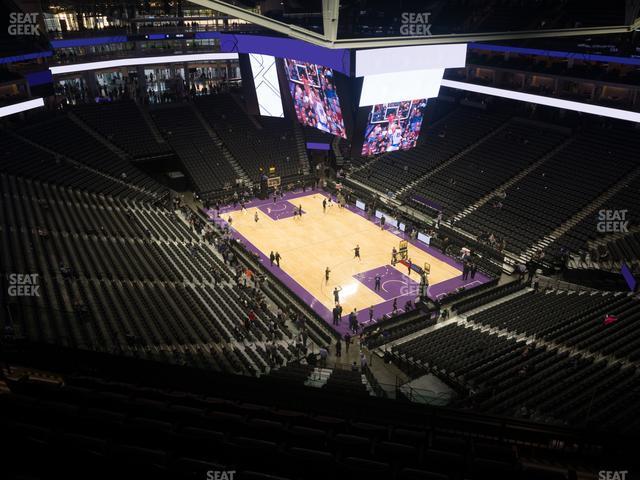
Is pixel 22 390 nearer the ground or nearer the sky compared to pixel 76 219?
nearer the sky

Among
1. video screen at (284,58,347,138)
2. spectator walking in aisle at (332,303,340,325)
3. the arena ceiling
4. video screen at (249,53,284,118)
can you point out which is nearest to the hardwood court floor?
spectator walking in aisle at (332,303,340,325)

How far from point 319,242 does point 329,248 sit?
3.14 feet

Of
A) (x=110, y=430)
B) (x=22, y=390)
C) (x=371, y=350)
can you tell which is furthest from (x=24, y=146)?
(x=110, y=430)

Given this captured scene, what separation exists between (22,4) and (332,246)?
1049 inches

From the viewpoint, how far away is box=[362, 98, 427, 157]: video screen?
2296 cm

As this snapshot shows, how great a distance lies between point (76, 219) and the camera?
23.1 metres

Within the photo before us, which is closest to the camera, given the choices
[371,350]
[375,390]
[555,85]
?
[375,390]

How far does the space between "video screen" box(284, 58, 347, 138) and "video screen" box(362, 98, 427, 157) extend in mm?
1361

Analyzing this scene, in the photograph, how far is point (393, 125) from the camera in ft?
78.4

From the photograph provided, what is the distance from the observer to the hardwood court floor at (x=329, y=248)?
2394 centimetres

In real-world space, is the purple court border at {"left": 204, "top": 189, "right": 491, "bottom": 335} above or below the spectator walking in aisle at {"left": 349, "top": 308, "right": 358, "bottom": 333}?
below

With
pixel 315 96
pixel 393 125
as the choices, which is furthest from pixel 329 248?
pixel 315 96

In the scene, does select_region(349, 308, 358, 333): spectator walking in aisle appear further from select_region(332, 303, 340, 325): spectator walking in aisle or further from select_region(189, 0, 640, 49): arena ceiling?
select_region(189, 0, 640, 49): arena ceiling

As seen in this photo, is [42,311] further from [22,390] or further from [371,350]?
[371,350]
